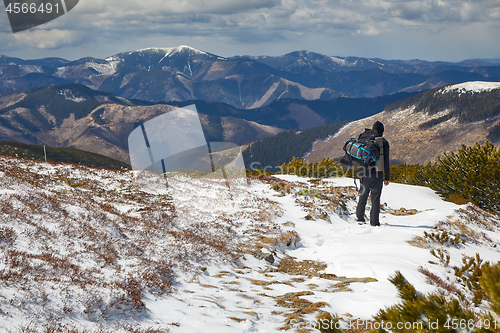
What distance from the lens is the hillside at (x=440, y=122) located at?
13138 cm

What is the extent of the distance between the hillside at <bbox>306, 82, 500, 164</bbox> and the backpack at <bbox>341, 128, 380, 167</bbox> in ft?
423

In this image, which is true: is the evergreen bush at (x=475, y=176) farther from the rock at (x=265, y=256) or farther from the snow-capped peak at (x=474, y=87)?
the snow-capped peak at (x=474, y=87)

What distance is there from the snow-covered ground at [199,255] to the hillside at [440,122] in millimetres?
129442

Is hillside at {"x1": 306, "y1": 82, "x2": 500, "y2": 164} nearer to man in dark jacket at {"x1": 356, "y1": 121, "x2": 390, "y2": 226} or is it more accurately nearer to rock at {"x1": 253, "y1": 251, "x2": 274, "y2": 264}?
man in dark jacket at {"x1": 356, "y1": 121, "x2": 390, "y2": 226}

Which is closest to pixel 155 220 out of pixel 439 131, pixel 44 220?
pixel 44 220

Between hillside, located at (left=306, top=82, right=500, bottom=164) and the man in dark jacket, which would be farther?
hillside, located at (left=306, top=82, right=500, bottom=164)

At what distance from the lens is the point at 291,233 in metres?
9.47

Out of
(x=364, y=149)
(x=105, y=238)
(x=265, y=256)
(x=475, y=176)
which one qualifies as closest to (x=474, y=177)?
(x=475, y=176)

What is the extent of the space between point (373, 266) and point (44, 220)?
739cm

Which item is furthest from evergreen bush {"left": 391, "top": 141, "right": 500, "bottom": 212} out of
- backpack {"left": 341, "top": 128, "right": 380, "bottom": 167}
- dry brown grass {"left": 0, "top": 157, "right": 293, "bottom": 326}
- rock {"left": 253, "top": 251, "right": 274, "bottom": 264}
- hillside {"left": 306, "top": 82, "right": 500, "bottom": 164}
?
hillside {"left": 306, "top": 82, "right": 500, "bottom": 164}

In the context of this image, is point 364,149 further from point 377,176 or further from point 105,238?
point 105,238

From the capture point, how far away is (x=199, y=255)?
23.4 ft

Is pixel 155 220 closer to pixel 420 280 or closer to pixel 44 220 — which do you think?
pixel 44 220

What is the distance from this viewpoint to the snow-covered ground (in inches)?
167
